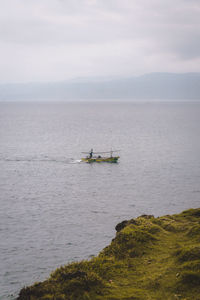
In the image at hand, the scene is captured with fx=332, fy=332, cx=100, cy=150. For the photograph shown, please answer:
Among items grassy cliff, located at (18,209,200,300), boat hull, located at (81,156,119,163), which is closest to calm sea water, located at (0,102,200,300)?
boat hull, located at (81,156,119,163)

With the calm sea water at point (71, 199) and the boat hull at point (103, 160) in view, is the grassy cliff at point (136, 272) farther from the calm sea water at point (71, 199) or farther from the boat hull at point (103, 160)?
the boat hull at point (103, 160)

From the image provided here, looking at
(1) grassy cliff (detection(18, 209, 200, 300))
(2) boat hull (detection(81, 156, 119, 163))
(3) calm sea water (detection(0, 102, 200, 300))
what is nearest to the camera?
(1) grassy cliff (detection(18, 209, 200, 300))

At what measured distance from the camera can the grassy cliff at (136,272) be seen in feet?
43.3

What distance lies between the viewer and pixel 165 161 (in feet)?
252

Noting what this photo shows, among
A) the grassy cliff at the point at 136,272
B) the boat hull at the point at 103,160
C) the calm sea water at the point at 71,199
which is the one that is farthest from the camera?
the boat hull at the point at 103,160

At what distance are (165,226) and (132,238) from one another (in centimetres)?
369

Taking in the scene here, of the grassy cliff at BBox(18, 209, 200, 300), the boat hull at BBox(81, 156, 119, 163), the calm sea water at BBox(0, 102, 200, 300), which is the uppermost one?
the boat hull at BBox(81, 156, 119, 163)

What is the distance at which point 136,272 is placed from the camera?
15.2 m

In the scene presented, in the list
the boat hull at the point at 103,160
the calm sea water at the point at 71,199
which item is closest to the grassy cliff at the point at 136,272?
the calm sea water at the point at 71,199

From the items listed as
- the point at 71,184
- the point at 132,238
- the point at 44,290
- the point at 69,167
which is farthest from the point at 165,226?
the point at 69,167

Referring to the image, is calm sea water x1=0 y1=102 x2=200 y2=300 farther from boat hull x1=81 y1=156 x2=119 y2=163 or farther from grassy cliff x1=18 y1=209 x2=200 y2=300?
grassy cliff x1=18 y1=209 x2=200 y2=300

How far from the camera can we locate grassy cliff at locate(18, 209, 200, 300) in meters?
13.2

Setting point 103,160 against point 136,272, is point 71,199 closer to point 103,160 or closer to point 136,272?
point 103,160

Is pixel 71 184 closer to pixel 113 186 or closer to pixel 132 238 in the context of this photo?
pixel 113 186
